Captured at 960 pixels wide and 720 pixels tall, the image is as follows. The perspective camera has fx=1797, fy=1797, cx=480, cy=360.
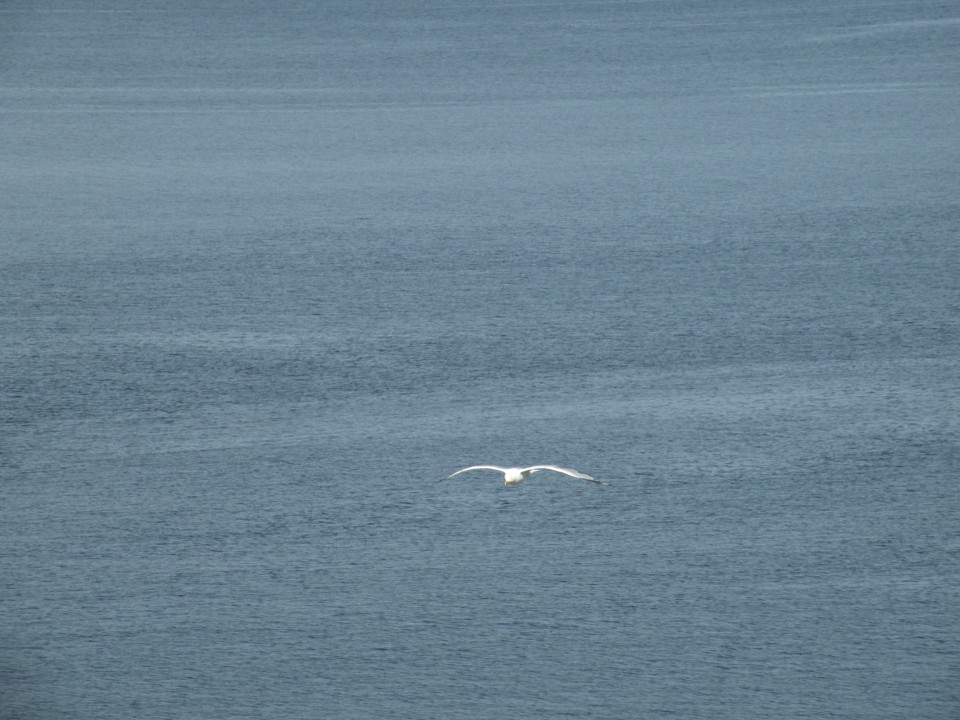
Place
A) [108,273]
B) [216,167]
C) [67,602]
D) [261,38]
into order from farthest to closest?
1. [261,38]
2. [216,167]
3. [108,273]
4. [67,602]

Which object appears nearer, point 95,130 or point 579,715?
point 579,715

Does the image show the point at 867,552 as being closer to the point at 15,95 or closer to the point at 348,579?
the point at 348,579

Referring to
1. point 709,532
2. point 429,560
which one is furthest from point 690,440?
point 429,560

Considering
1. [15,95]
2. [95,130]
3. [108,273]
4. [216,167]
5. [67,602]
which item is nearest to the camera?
[67,602]

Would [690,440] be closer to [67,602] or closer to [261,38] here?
[67,602]

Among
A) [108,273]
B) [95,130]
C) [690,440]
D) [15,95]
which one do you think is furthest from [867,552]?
[15,95]

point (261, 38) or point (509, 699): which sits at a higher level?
point (261, 38)
